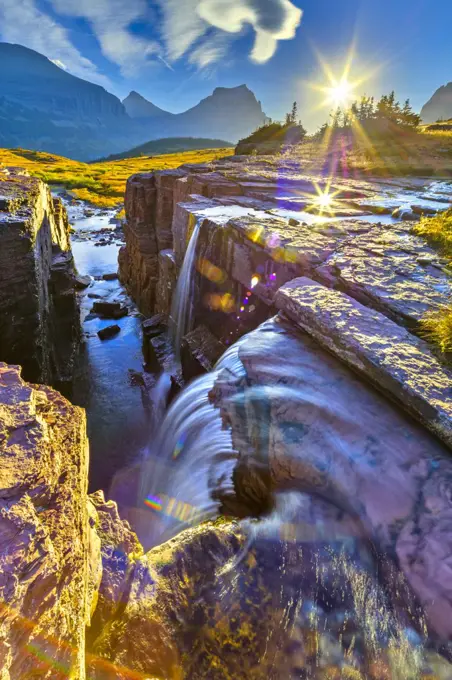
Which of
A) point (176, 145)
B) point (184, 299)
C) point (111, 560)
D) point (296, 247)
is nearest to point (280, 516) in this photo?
Result: point (111, 560)

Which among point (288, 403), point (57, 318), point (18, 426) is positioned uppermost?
point (18, 426)

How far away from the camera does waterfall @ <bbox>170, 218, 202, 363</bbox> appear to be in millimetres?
7984

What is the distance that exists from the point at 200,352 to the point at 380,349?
4800 mm

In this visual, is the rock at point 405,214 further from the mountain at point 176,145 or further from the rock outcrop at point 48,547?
the mountain at point 176,145

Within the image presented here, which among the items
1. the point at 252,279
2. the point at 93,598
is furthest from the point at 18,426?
the point at 252,279

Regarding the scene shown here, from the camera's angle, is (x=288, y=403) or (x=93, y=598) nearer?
(x=93, y=598)

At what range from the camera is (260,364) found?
10.3 ft

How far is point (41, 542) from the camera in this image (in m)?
1.52

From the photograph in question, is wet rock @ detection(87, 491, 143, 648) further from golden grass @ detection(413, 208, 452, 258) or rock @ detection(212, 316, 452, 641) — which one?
golden grass @ detection(413, 208, 452, 258)

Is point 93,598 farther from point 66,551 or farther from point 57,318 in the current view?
point 57,318

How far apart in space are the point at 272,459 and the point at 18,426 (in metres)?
1.67

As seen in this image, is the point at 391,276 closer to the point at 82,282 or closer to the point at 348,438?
the point at 348,438

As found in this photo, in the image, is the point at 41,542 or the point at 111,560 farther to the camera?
the point at 111,560

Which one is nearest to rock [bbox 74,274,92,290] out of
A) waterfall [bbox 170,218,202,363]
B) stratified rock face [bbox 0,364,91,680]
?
waterfall [bbox 170,218,202,363]
